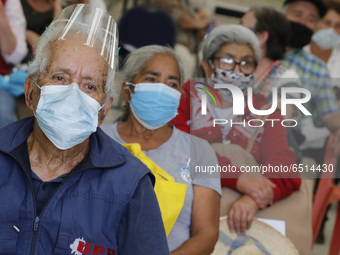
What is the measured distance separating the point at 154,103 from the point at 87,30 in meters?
0.82

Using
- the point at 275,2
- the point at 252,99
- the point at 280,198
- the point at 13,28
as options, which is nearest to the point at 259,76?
the point at 252,99

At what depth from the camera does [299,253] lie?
8.71 feet

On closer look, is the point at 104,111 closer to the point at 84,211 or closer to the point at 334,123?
the point at 84,211

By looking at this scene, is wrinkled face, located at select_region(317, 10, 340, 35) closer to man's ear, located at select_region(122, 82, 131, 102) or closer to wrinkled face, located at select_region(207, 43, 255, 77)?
wrinkled face, located at select_region(207, 43, 255, 77)

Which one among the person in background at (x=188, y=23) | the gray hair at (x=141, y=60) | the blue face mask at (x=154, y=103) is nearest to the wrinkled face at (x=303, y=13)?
the person in background at (x=188, y=23)

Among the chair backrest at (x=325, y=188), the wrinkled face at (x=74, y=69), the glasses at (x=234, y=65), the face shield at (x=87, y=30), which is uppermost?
the face shield at (x=87, y=30)

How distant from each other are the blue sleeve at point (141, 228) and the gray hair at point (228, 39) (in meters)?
1.57

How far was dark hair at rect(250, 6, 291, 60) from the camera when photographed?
3773mm

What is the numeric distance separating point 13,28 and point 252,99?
166 centimetres

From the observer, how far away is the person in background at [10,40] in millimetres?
3026

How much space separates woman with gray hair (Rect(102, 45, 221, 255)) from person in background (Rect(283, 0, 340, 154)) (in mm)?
1029

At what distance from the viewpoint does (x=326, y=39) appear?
4625 millimetres

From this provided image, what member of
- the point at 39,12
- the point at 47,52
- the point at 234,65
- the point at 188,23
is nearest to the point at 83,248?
the point at 47,52

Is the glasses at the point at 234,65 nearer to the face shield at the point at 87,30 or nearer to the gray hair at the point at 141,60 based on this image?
the gray hair at the point at 141,60
